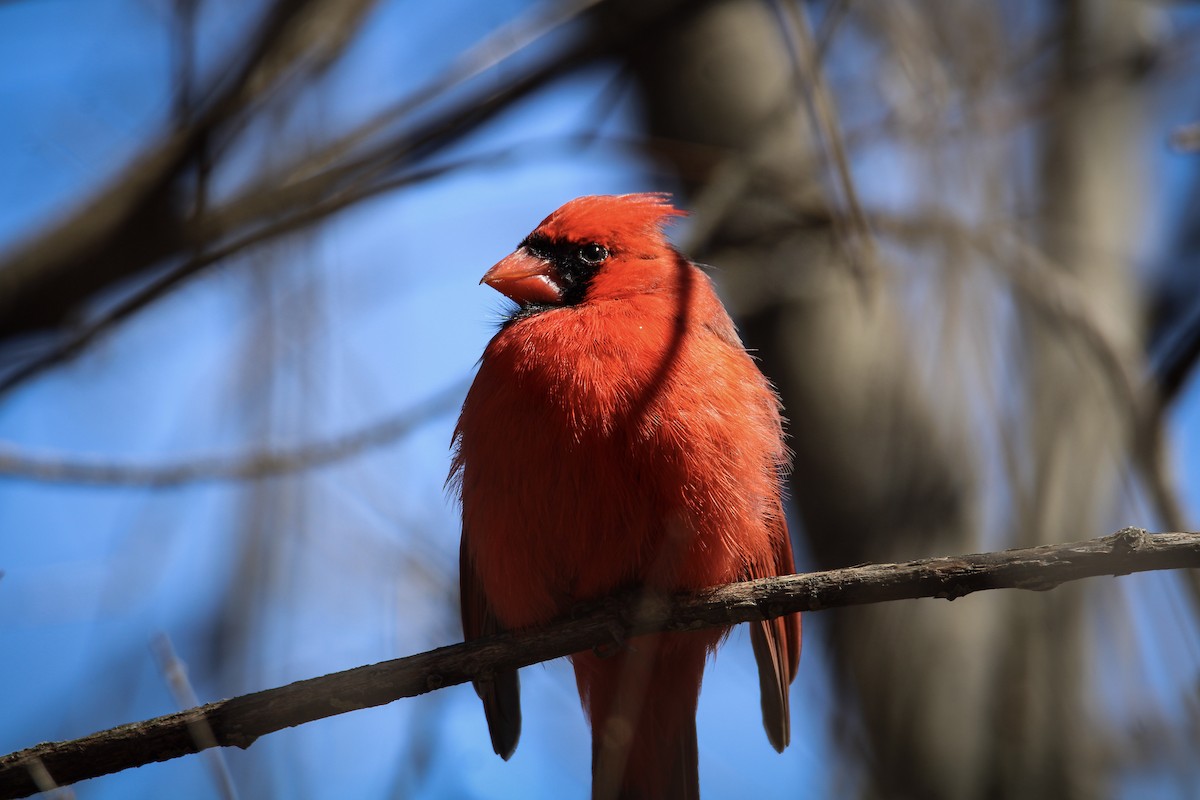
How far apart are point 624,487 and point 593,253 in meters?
1.06

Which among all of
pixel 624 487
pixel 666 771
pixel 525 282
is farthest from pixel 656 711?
pixel 525 282

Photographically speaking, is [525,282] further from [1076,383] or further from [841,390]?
[1076,383]

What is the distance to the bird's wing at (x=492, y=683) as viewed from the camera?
3564 mm

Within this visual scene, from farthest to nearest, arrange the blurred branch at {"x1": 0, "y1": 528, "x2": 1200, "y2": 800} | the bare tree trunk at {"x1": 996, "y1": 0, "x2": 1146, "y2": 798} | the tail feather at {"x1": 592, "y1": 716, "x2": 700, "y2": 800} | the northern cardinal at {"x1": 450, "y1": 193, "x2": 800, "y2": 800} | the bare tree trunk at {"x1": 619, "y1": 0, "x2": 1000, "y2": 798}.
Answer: the bare tree trunk at {"x1": 619, "y1": 0, "x2": 1000, "y2": 798} → the bare tree trunk at {"x1": 996, "y1": 0, "x2": 1146, "y2": 798} → the tail feather at {"x1": 592, "y1": 716, "x2": 700, "y2": 800} → the northern cardinal at {"x1": 450, "y1": 193, "x2": 800, "y2": 800} → the blurred branch at {"x1": 0, "y1": 528, "x2": 1200, "y2": 800}

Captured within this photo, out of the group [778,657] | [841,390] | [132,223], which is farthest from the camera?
[841,390]

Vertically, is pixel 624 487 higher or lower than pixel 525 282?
lower

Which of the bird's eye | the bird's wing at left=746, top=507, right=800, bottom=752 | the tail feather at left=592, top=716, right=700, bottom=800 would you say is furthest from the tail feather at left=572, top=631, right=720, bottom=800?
the bird's eye

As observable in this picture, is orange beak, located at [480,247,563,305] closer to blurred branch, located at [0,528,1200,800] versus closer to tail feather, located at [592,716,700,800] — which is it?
blurred branch, located at [0,528,1200,800]

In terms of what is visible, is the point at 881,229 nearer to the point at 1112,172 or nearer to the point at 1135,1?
the point at 1112,172

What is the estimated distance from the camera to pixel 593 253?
3791 millimetres

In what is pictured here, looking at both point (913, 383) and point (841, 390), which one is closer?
point (913, 383)

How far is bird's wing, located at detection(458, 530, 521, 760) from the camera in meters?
3.56

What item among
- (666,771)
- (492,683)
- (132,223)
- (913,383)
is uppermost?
(132,223)

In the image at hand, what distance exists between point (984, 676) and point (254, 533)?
2.71 metres
